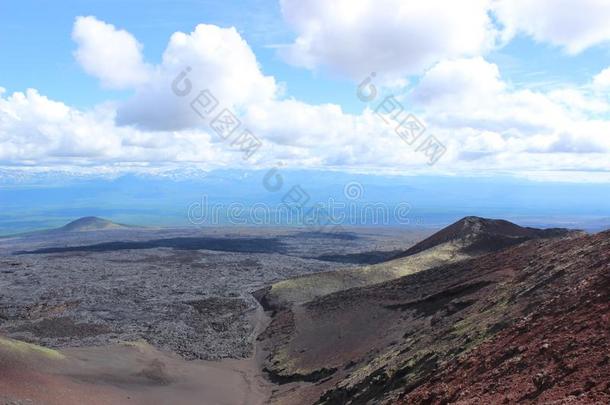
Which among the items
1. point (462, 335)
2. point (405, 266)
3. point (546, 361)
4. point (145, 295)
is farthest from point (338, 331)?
point (145, 295)

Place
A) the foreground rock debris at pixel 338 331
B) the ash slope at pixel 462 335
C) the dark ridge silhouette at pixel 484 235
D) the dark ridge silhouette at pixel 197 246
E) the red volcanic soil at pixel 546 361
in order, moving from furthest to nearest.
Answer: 1. the dark ridge silhouette at pixel 197 246
2. the dark ridge silhouette at pixel 484 235
3. the foreground rock debris at pixel 338 331
4. the ash slope at pixel 462 335
5. the red volcanic soil at pixel 546 361

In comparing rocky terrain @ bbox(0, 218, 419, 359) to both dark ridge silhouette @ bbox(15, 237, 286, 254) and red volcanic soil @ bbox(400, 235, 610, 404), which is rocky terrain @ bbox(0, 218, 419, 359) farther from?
red volcanic soil @ bbox(400, 235, 610, 404)

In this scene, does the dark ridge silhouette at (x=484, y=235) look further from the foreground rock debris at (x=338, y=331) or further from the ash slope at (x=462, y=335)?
the ash slope at (x=462, y=335)

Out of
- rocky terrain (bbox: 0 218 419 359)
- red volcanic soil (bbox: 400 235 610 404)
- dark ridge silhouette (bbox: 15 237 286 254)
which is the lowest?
rocky terrain (bbox: 0 218 419 359)

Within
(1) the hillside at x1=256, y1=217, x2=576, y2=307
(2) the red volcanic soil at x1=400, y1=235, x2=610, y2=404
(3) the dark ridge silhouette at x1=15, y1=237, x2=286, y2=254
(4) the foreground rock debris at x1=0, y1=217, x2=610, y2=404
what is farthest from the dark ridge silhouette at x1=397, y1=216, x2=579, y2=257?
(3) the dark ridge silhouette at x1=15, y1=237, x2=286, y2=254

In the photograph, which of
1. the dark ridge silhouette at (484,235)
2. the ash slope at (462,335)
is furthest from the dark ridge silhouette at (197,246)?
the ash slope at (462,335)

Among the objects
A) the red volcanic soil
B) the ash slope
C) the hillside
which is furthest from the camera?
the hillside

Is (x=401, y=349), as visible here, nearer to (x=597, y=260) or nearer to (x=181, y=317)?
(x=597, y=260)
